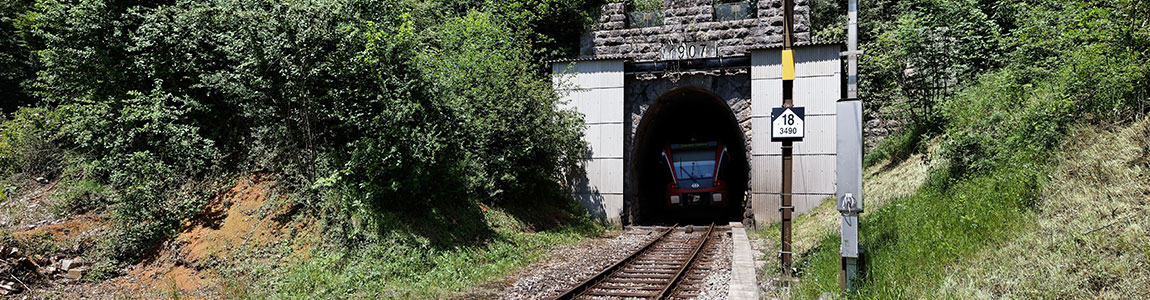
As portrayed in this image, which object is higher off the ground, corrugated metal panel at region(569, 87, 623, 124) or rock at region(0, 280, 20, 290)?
corrugated metal panel at region(569, 87, 623, 124)

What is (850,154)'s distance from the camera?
666cm

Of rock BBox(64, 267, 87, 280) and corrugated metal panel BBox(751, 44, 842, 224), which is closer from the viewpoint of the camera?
rock BBox(64, 267, 87, 280)

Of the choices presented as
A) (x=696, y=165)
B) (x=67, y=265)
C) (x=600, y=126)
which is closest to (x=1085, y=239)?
(x=67, y=265)

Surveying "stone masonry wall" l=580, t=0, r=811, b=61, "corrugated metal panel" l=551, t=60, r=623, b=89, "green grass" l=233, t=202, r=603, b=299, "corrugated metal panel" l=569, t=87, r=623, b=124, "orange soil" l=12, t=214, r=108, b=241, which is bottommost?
"green grass" l=233, t=202, r=603, b=299

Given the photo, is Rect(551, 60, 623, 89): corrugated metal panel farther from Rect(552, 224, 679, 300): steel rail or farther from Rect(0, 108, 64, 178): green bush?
Rect(0, 108, 64, 178): green bush

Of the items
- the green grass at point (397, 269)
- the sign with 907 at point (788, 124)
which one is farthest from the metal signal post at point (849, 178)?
the green grass at point (397, 269)

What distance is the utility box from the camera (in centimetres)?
663

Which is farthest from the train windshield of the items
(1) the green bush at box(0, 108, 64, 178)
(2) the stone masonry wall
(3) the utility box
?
(1) the green bush at box(0, 108, 64, 178)

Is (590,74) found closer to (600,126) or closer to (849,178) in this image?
(600,126)

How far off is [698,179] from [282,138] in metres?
11.7

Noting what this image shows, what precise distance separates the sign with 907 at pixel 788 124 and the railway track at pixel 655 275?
2446 mm

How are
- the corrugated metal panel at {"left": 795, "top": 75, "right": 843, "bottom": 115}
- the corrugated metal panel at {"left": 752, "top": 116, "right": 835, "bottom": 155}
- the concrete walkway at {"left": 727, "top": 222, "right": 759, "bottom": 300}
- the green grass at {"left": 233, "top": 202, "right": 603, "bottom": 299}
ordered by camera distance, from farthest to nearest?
1. the corrugated metal panel at {"left": 752, "top": 116, "right": 835, "bottom": 155}
2. the corrugated metal panel at {"left": 795, "top": 75, "right": 843, "bottom": 115}
3. the green grass at {"left": 233, "top": 202, "right": 603, "bottom": 299}
4. the concrete walkway at {"left": 727, "top": 222, "right": 759, "bottom": 300}

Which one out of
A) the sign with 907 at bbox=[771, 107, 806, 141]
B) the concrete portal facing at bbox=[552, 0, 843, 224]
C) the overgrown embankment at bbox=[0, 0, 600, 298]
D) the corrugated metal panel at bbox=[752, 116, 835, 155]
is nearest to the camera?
the sign with 907 at bbox=[771, 107, 806, 141]

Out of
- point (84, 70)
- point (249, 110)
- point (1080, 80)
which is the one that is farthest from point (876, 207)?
point (84, 70)
